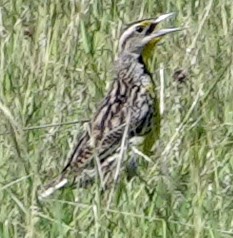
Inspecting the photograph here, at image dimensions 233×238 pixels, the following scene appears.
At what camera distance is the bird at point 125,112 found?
5.20 metres

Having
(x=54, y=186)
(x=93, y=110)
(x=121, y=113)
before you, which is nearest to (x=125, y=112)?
(x=121, y=113)

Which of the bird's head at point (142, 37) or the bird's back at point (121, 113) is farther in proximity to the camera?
the bird's head at point (142, 37)

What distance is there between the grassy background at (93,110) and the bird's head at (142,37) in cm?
11

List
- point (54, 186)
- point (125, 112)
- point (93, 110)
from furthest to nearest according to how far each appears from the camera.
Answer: point (93, 110)
point (125, 112)
point (54, 186)

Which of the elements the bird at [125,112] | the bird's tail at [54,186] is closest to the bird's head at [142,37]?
the bird at [125,112]

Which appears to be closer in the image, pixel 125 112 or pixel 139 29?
pixel 125 112

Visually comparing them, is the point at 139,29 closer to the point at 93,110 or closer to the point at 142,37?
the point at 142,37

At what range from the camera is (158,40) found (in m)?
5.91

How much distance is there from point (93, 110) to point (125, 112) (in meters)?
0.22

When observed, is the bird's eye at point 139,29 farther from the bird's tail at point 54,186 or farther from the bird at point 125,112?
the bird's tail at point 54,186

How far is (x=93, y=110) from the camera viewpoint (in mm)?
5699

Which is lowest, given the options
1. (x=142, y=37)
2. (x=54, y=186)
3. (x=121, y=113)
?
(x=54, y=186)

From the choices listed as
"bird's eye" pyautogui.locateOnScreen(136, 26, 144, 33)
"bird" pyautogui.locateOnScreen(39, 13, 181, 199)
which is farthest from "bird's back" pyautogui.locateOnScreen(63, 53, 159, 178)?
"bird's eye" pyautogui.locateOnScreen(136, 26, 144, 33)

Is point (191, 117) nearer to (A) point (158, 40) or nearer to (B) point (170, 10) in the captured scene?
(A) point (158, 40)
